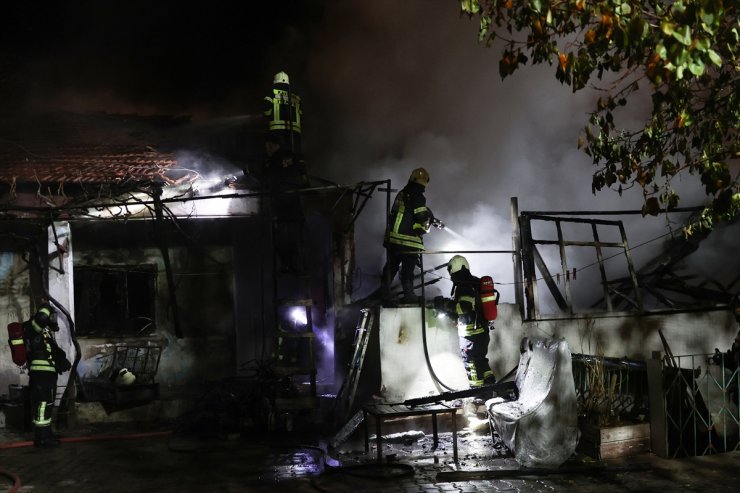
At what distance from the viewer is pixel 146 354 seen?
12969 millimetres

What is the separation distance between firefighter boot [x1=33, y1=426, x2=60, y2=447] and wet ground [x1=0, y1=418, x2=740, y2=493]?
0.55 feet

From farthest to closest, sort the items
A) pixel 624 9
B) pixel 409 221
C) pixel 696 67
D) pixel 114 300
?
pixel 114 300 → pixel 409 221 → pixel 624 9 → pixel 696 67

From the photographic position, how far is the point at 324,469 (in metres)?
8.16

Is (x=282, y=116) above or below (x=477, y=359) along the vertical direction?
above

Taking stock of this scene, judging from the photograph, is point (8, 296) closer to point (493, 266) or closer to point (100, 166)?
point (100, 166)

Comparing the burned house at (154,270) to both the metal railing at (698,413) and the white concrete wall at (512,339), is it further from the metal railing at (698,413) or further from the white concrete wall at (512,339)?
the metal railing at (698,413)

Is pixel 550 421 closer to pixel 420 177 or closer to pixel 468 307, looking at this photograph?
pixel 468 307

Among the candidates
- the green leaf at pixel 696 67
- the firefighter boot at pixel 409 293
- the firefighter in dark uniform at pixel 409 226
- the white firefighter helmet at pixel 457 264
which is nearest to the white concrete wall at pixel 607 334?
the white firefighter helmet at pixel 457 264

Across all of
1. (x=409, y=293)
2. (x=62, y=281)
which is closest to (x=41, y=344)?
(x=62, y=281)

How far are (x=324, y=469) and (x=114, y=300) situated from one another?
24.0 feet

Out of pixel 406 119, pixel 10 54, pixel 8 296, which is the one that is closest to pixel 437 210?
pixel 406 119

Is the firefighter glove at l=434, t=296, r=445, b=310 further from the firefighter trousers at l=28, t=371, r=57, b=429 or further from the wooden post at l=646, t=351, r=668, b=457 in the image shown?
the firefighter trousers at l=28, t=371, r=57, b=429

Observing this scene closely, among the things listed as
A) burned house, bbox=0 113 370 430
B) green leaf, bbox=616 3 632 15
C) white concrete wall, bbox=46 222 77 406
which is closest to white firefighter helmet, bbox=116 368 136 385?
burned house, bbox=0 113 370 430

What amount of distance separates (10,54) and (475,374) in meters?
21.1
